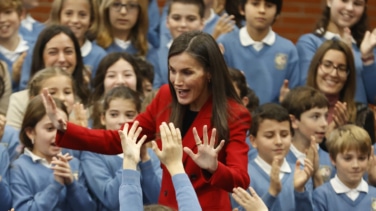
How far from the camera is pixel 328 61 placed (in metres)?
7.11

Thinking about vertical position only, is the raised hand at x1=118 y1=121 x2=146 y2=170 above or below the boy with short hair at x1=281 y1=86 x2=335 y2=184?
above

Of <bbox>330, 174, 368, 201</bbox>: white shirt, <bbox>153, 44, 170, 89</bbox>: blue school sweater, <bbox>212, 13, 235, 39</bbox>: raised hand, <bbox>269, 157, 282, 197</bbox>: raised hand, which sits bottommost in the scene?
<bbox>330, 174, 368, 201</bbox>: white shirt

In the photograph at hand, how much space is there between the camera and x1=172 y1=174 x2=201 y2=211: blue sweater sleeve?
4.21 meters

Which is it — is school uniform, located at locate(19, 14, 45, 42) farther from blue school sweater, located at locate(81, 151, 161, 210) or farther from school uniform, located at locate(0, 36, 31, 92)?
blue school sweater, located at locate(81, 151, 161, 210)

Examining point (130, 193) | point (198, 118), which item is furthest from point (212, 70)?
point (130, 193)

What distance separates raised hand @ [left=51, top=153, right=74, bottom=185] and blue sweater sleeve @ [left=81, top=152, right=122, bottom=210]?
267 mm

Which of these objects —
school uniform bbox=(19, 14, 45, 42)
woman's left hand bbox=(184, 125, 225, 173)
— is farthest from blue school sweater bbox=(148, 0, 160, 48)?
woman's left hand bbox=(184, 125, 225, 173)

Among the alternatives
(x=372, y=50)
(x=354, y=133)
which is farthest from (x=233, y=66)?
(x=354, y=133)

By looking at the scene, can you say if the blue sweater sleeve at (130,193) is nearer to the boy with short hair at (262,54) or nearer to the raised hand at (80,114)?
the raised hand at (80,114)

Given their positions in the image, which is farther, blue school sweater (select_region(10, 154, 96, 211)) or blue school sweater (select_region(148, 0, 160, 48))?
blue school sweater (select_region(148, 0, 160, 48))

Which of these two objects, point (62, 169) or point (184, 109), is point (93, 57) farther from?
point (184, 109)

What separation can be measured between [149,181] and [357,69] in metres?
2.17

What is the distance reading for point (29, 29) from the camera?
798cm

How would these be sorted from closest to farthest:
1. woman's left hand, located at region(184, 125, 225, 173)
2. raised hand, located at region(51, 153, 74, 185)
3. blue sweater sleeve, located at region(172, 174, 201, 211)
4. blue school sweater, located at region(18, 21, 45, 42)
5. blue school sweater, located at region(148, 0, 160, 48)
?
blue sweater sleeve, located at region(172, 174, 201, 211), woman's left hand, located at region(184, 125, 225, 173), raised hand, located at region(51, 153, 74, 185), blue school sweater, located at region(18, 21, 45, 42), blue school sweater, located at region(148, 0, 160, 48)
